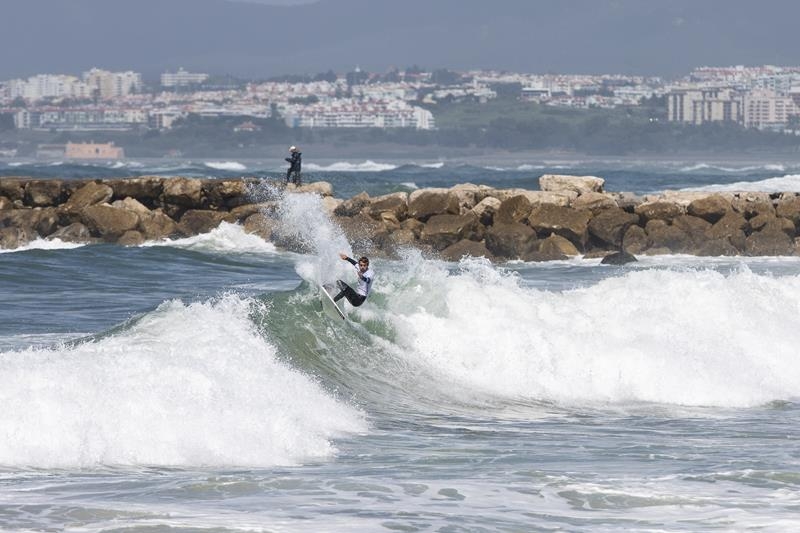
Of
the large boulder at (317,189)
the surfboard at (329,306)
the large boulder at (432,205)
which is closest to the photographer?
the surfboard at (329,306)

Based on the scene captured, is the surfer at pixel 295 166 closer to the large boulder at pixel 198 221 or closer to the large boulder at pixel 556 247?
the large boulder at pixel 198 221

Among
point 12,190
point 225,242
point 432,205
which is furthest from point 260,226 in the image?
point 12,190

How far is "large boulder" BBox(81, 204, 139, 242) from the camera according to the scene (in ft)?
110

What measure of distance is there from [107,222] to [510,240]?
845 cm

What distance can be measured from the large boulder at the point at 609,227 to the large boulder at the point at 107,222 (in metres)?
9.66

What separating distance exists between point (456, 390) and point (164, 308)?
327 cm

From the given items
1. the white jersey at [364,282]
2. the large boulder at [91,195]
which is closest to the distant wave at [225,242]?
the large boulder at [91,195]

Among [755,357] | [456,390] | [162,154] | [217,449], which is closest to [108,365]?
[217,449]

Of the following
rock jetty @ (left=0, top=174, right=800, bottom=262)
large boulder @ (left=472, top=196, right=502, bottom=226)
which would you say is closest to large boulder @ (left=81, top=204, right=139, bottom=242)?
rock jetty @ (left=0, top=174, right=800, bottom=262)

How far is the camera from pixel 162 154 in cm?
18662

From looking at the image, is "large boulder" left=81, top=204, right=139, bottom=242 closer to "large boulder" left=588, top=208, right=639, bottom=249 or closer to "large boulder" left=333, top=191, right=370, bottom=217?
"large boulder" left=333, top=191, right=370, bottom=217

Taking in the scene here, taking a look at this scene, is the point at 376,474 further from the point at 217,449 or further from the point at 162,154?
the point at 162,154

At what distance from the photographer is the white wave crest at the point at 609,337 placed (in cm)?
1766

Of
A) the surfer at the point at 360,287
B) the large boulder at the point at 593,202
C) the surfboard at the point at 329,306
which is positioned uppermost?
the surfer at the point at 360,287
